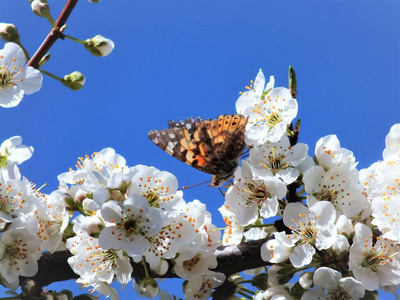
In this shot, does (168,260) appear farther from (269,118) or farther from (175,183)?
(269,118)

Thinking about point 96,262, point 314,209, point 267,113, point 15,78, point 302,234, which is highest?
point 267,113

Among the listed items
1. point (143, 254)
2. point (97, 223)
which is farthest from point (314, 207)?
point (97, 223)

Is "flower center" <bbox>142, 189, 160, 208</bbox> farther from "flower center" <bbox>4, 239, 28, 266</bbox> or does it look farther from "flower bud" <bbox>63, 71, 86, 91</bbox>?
"flower bud" <bbox>63, 71, 86, 91</bbox>

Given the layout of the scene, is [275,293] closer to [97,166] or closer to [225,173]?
[225,173]

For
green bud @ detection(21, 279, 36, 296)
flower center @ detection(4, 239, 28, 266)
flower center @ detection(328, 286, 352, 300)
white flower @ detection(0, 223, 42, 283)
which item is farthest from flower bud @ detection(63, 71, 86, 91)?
flower center @ detection(328, 286, 352, 300)

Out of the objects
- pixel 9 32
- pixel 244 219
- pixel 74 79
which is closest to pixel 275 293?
pixel 244 219
